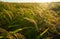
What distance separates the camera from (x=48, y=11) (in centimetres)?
133

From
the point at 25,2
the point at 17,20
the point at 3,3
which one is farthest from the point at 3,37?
the point at 25,2

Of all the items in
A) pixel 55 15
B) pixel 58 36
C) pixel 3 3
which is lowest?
pixel 58 36

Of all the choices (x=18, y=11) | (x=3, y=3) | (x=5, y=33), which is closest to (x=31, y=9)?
(x=18, y=11)

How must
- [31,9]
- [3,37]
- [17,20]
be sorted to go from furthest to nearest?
[31,9] → [17,20] → [3,37]

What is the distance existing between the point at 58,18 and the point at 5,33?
0.48 meters

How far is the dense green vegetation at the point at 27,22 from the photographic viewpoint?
1.10 metres

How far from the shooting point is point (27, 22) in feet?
3.82

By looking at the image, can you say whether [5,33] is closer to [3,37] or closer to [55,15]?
[3,37]

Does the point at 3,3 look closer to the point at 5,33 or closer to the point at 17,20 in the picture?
the point at 17,20

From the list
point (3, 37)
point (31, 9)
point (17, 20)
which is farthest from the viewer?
point (31, 9)

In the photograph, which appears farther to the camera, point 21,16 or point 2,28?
point 21,16

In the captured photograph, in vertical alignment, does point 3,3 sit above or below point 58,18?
above

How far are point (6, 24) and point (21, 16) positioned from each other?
133 mm

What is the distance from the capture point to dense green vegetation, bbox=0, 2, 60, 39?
3.62ft
